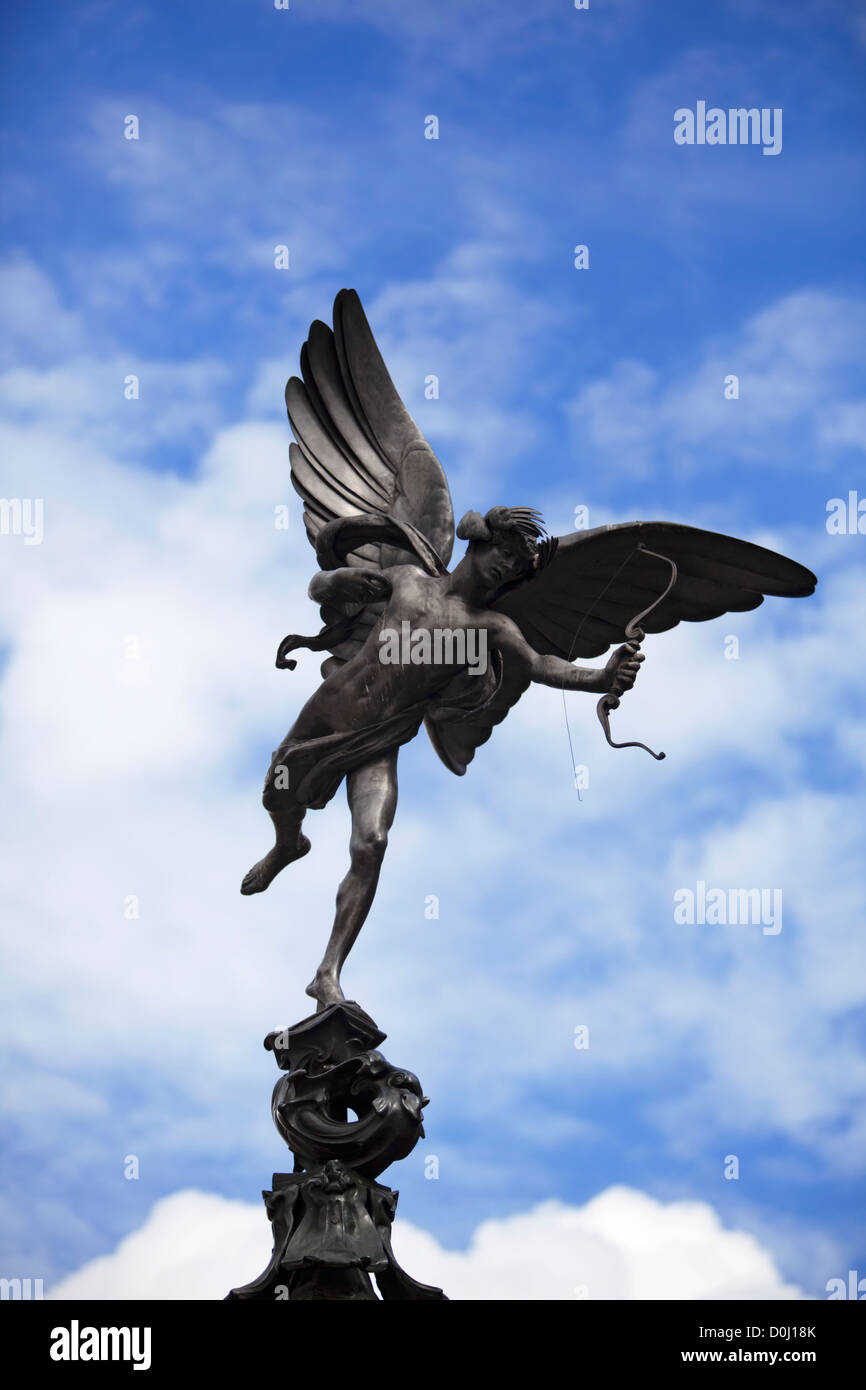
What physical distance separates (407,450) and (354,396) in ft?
2.19

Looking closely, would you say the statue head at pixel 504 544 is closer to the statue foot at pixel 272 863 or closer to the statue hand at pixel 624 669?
the statue hand at pixel 624 669

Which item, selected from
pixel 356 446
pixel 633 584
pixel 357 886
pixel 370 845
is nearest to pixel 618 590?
pixel 633 584

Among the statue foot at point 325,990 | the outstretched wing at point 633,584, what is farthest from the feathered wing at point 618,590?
the statue foot at point 325,990

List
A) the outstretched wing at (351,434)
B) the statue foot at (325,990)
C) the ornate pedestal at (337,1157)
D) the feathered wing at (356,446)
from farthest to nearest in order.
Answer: the outstretched wing at (351,434), the feathered wing at (356,446), the statue foot at (325,990), the ornate pedestal at (337,1157)

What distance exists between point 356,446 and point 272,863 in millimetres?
2865

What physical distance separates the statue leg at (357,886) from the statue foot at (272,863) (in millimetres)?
588

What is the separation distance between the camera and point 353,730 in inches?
438

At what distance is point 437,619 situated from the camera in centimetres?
1084

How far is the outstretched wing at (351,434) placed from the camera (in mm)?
11977

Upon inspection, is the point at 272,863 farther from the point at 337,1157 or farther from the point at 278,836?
the point at 337,1157

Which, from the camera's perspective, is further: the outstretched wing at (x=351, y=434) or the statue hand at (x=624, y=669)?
the outstretched wing at (x=351, y=434)
